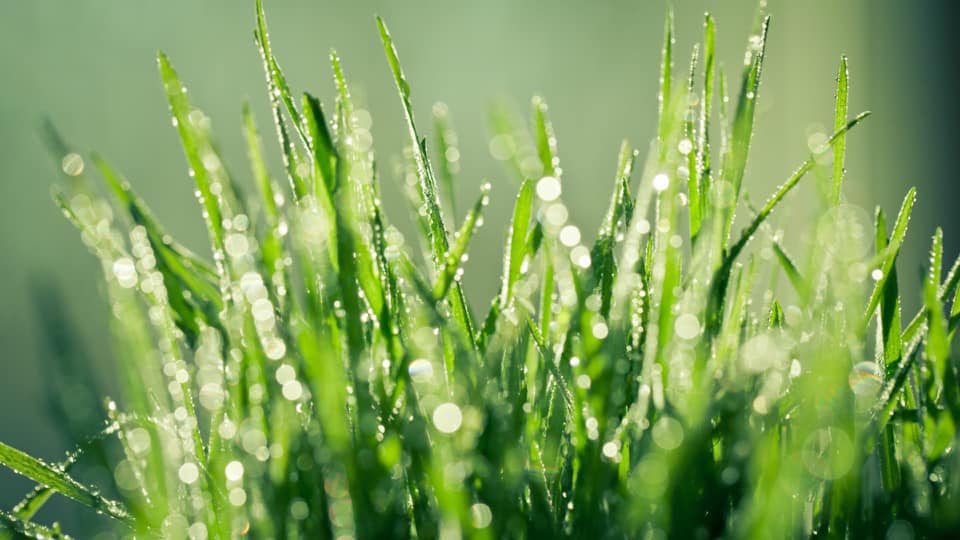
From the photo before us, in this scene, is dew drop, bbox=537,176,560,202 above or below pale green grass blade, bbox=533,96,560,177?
below

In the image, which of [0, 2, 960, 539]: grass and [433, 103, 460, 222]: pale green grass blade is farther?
[433, 103, 460, 222]: pale green grass blade

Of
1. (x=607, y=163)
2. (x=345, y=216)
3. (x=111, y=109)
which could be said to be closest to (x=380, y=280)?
(x=345, y=216)

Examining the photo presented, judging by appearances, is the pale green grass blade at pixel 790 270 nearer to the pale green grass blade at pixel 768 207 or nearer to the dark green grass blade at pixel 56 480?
the pale green grass blade at pixel 768 207

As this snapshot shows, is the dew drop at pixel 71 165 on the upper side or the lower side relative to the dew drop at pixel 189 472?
upper

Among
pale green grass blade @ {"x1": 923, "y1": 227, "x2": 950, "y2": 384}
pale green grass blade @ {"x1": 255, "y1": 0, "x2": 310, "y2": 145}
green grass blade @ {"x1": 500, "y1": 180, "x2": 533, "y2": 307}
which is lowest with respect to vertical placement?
pale green grass blade @ {"x1": 923, "y1": 227, "x2": 950, "y2": 384}

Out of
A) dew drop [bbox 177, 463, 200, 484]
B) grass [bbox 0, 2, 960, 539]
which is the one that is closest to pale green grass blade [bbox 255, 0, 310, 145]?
grass [bbox 0, 2, 960, 539]

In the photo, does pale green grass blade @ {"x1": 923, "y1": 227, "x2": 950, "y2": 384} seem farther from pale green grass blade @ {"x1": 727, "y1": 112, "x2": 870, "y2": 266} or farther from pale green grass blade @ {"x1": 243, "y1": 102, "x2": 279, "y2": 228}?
pale green grass blade @ {"x1": 243, "y1": 102, "x2": 279, "y2": 228}

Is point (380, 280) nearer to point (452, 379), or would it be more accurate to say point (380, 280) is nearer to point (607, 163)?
point (452, 379)

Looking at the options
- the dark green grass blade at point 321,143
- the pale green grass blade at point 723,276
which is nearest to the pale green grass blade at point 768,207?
the pale green grass blade at point 723,276
